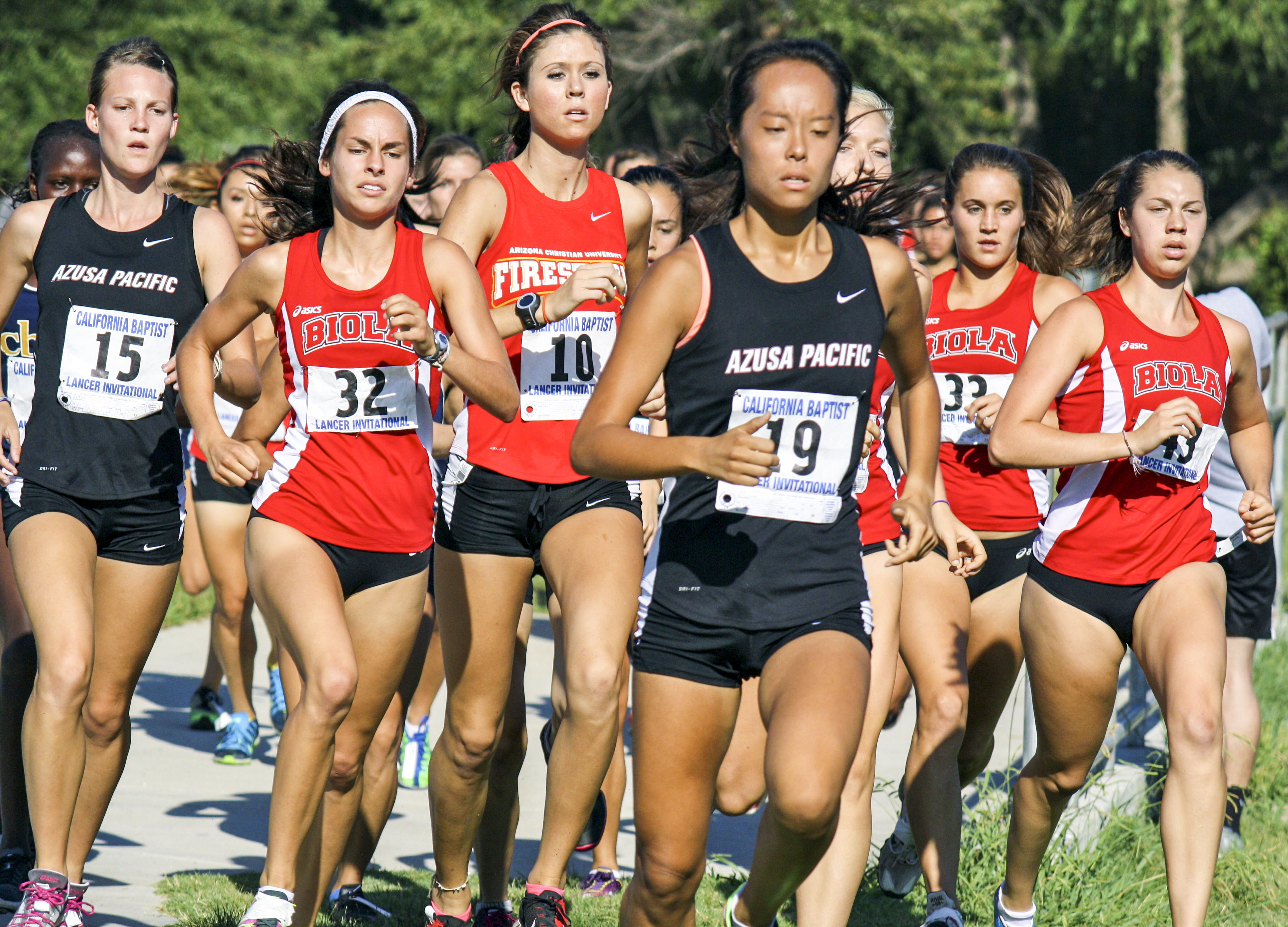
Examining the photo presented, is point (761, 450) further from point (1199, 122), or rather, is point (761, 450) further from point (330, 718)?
point (1199, 122)

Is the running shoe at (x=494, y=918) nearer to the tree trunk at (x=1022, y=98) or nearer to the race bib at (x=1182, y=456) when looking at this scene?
the race bib at (x=1182, y=456)

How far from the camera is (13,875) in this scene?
15.9 ft

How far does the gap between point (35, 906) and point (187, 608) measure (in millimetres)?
7112

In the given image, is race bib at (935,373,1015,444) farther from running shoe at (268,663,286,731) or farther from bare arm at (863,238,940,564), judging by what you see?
running shoe at (268,663,286,731)

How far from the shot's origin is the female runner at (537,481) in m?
4.38

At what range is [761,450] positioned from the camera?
3.05 metres

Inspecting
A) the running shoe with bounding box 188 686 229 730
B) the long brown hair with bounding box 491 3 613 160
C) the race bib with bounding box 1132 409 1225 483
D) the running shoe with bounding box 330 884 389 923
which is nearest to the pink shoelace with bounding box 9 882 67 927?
the running shoe with bounding box 330 884 389 923

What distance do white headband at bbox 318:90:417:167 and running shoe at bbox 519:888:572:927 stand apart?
2089mm

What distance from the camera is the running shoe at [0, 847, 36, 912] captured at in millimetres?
4770

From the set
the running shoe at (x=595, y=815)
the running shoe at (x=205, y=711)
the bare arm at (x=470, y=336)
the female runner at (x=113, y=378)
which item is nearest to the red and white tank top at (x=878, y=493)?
the bare arm at (x=470, y=336)

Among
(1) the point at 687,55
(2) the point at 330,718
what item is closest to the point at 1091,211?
(2) the point at 330,718

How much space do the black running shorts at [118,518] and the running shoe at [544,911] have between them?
1490mm

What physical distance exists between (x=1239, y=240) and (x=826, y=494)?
81.9 ft

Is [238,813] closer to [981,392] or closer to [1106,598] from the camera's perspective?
[981,392]
